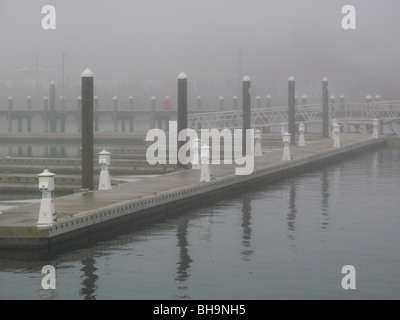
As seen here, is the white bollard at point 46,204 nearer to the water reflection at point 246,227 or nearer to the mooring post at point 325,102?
the water reflection at point 246,227

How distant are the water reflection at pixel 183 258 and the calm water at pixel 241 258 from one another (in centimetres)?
2

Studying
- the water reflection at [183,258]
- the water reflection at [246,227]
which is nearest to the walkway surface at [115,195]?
the water reflection at [183,258]

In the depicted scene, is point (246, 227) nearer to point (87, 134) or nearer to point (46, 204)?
point (87, 134)

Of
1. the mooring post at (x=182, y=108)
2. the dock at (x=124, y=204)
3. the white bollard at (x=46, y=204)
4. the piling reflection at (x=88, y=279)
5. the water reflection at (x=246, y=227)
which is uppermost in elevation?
the mooring post at (x=182, y=108)

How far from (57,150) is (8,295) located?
2545 inches

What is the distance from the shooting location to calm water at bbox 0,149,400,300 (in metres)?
21.1

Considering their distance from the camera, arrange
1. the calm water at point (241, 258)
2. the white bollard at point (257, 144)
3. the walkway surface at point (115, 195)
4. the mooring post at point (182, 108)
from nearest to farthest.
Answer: the calm water at point (241, 258)
the walkway surface at point (115, 195)
the mooring post at point (182, 108)
the white bollard at point (257, 144)

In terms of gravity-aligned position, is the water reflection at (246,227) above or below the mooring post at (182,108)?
below

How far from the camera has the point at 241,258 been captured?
24.8 meters

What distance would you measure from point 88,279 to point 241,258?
168 inches

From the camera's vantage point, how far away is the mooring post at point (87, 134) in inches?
1320

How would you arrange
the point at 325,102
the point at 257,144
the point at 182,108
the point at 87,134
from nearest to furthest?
the point at 87,134 → the point at 182,108 → the point at 257,144 → the point at 325,102

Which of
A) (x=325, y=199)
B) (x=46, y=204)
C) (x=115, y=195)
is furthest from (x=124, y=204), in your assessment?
(x=325, y=199)
